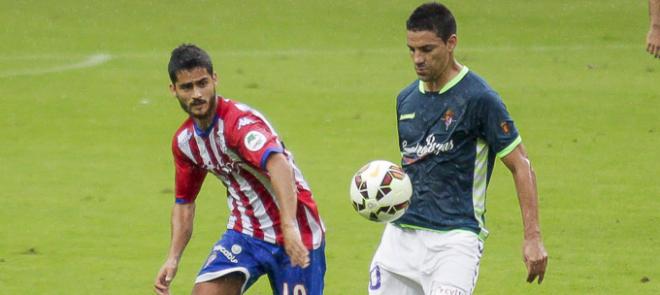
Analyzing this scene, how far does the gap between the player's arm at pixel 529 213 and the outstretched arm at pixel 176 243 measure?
1.94 m

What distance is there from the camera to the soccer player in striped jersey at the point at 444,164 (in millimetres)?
8000

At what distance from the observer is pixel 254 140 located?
801 cm

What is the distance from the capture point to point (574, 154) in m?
18.4

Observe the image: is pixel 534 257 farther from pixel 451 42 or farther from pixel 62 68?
pixel 62 68

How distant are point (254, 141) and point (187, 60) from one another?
1.94 ft

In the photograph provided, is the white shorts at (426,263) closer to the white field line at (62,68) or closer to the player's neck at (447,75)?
the player's neck at (447,75)

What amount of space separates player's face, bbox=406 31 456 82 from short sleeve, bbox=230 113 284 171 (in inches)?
34.8

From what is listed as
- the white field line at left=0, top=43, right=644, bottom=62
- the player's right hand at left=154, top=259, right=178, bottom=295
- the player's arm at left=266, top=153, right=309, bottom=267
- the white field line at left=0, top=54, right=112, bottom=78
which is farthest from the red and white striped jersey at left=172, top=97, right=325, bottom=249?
the white field line at left=0, top=43, right=644, bottom=62

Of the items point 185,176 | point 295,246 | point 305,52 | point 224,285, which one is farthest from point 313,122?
point 295,246

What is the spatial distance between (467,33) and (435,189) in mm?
22754

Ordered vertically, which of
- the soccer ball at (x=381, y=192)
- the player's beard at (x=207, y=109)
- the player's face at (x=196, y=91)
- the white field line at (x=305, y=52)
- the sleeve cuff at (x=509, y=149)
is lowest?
the white field line at (x=305, y=52)

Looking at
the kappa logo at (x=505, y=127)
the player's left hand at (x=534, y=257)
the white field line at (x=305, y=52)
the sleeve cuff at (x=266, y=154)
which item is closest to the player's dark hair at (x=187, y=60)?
the sleeve cuff at (x=266, y=154)

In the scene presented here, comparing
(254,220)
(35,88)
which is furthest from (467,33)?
(254,220)

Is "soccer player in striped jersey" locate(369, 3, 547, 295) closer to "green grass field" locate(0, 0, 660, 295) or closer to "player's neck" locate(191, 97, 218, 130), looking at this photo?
"player's neck" locate(191, 97, 218, 130)
